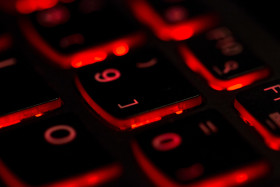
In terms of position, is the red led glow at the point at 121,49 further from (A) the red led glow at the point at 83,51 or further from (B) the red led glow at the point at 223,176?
(B) the red led glow at the point at 223,176

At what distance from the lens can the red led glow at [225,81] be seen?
48cm

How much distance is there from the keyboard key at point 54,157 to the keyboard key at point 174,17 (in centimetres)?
17

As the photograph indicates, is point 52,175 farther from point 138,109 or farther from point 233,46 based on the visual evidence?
point 233,46

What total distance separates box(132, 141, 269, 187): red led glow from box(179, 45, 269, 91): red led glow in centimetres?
10

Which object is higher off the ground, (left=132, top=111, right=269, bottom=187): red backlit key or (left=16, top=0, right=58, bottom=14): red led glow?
(left=16, top=0, right=58, bottom=14): red led glow

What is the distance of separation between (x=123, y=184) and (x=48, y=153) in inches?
2.8

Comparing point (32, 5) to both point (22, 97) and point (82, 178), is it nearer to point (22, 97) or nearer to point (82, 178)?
point (22, 97)

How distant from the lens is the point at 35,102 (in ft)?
1.50

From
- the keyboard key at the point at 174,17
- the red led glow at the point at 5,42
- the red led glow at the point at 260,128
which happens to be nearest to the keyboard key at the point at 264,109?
the red led glow at the point at 260,128

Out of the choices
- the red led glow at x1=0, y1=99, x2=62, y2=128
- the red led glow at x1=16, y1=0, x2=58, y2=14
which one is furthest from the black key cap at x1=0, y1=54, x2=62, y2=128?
the red led glow at x1=16, y1=0, x2=58, y2=14

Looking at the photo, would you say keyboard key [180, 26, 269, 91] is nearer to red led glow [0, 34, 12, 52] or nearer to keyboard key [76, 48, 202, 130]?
keyboard key [76, 48, 202, 130]

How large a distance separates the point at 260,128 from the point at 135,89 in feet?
0.41

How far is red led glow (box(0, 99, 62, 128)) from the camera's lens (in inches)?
17.7

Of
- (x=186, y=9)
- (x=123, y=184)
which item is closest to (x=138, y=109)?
(x=123, y=184)
